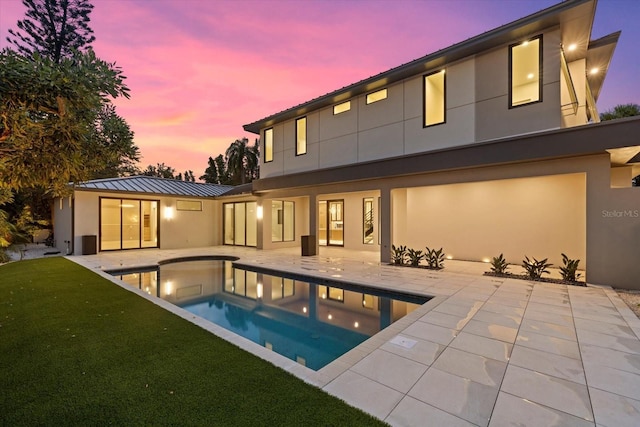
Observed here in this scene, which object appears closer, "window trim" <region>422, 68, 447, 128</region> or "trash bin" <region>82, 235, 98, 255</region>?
"window trim" <region>422, 68, 447, 128</region>

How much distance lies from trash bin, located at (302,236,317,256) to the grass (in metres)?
7.77

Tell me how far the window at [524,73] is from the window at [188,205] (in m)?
15.0

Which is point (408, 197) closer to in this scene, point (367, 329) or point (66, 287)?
point (367, 329)

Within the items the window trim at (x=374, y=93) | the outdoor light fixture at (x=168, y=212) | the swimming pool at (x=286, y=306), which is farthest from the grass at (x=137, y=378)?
the outdoor light fixture at (x=168, y=212)

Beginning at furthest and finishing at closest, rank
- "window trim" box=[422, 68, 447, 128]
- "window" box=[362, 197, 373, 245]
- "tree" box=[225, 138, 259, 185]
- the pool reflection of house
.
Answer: "tree" box=[225, 138, 259, 185] < "window" box=[362, 197, 373, 245] < "window trim" box=[422, 68, 447, 128] < the pool reflection of house

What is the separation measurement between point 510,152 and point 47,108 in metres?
8.85

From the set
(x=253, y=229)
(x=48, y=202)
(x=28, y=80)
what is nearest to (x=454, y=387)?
(x=28, y=80)

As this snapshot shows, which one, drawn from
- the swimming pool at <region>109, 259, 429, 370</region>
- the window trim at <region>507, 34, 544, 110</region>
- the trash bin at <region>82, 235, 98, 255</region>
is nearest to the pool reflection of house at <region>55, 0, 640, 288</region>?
the window trim at <region>507, 34, 544, 110</region>

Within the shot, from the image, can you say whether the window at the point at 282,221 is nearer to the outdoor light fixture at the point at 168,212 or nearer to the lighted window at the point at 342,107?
the outdoor light fixture at the point at 168,212

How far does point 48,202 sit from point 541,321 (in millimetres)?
22795

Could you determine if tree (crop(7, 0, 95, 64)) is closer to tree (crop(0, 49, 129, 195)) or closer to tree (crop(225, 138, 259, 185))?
tree (crop(225, 138, 259, 185))

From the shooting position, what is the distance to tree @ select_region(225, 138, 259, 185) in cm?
2945

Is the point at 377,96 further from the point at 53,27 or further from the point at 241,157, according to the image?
the point at 241,157

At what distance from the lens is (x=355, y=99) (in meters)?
11.2
